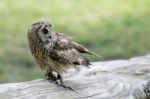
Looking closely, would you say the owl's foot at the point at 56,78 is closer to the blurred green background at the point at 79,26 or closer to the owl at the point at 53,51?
the owl at the point at 53,51

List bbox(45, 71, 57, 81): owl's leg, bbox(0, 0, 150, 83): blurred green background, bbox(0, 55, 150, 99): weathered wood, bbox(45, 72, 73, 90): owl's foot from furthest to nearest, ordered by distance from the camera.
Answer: bbox(0, 0, 150, 83): blurred green background, bbox(45, 71, 57, 81): owl's leg, bbox(45, 72, 73, 90): owl's foot, bbox(0, 55, 150, 99): weathered wood

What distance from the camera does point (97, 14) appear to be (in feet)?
37.6

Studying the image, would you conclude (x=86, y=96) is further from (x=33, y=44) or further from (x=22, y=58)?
(x=22, y=58)

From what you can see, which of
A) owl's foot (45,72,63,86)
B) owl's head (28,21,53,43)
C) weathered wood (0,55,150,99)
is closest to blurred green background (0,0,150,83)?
weathered wood (0,55,150,99)

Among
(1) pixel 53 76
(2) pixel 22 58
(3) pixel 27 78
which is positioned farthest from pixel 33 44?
(2) pixel 22 58

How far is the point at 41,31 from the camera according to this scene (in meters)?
4.50

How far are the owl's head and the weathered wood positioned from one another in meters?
0.31

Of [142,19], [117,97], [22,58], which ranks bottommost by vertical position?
[117,97]

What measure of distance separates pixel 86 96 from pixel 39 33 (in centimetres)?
52

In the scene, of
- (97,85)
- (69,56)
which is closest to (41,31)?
(69,56)

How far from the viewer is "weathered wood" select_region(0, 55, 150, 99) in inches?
175

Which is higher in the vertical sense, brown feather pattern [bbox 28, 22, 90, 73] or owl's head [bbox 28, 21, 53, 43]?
owl's head [bbox 28, 21, 53, 43]

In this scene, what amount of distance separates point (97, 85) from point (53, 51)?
0.39 m

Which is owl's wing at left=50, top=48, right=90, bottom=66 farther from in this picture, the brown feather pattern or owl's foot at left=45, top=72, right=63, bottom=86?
owl's foot at left=45, top=72, right=63, bottom=86
